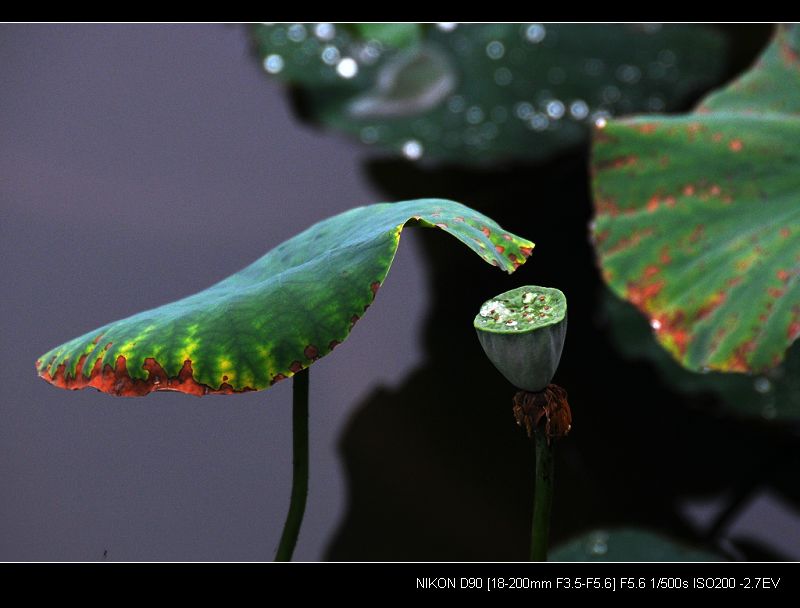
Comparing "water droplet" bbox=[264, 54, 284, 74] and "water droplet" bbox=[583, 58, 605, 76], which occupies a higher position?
"water droplet" bbox=[264, 54, 284, 74]

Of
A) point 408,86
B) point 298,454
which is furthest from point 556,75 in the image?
point 298,454

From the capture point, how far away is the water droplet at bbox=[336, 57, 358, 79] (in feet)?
6.09

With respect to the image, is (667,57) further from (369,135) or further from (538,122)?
(369,135)

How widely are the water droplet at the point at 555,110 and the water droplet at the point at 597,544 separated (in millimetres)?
908

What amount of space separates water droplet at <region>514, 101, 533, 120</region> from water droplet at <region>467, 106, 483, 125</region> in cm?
8

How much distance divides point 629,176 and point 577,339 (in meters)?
0.44

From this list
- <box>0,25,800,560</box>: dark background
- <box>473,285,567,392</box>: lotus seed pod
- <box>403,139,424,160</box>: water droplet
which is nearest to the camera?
<box>473,285,567,392</box>: lotus seed pod

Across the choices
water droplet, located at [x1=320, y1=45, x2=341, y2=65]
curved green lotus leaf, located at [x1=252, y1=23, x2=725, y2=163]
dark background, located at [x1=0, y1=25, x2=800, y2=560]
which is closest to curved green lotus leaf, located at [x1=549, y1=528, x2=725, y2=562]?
dark background, located at [x1=0, y1=25, x2=800, y2=560]

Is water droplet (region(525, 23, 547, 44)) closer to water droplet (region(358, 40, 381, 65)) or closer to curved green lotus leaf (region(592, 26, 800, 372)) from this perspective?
water droplet (region(358, 40, 381, 65))

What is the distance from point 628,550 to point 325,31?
4.34 feet

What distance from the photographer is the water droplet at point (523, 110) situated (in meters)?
1.75

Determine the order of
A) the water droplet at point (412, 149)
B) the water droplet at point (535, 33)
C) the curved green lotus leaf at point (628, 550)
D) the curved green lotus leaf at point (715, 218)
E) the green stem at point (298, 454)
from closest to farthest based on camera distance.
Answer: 1. the green stem at point (298, 454)
2. the curved green lotus leaf at point (715, 218)
3. the curved green lotus leaf at point (628, 550)
4. the water droplet at point (412, 149)
5. the water droplet at point (535, 33)

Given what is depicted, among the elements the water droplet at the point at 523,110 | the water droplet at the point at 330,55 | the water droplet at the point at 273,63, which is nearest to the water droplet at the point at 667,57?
the water droplet at the point at 523,110

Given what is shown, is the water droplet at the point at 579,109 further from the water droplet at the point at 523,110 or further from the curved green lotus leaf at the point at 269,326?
the curved green lotus leaf at the point at 269,326
